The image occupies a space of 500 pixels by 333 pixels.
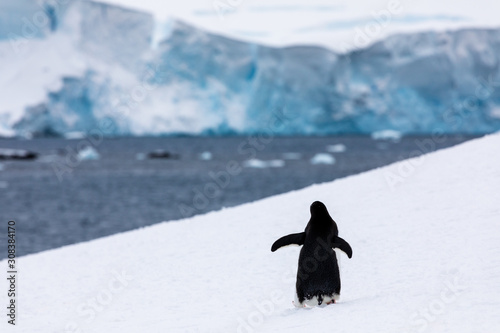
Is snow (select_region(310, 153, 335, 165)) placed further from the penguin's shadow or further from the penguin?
the penguin

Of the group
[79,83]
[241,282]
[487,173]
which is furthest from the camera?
[79,83]

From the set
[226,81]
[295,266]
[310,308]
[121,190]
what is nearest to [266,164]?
[226,81]

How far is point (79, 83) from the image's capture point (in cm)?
5959

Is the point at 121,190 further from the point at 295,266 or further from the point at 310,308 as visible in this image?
the point at 310,308

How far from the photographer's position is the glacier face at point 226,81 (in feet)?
197

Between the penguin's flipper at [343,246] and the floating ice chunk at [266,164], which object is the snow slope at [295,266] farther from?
the floating ice chunk at [266,164]

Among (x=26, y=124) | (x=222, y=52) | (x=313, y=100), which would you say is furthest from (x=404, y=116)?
(x=26, y=124)

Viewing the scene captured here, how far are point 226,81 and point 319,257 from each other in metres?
56.4

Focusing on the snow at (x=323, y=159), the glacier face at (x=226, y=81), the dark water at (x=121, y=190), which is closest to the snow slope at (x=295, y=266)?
the dark water at (x=121, y=190)

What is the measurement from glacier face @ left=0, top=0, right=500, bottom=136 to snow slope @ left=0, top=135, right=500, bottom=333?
170 feet

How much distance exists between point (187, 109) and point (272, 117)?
7.92 metres

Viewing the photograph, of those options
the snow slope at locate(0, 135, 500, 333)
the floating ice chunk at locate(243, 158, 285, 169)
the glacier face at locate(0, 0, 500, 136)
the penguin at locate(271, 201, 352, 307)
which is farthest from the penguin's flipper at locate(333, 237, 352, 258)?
the glacier face at locate(0, 0, 500, 136)

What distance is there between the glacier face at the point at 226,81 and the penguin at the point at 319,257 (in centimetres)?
5554

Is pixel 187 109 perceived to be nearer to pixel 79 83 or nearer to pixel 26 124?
pixel 79 83
